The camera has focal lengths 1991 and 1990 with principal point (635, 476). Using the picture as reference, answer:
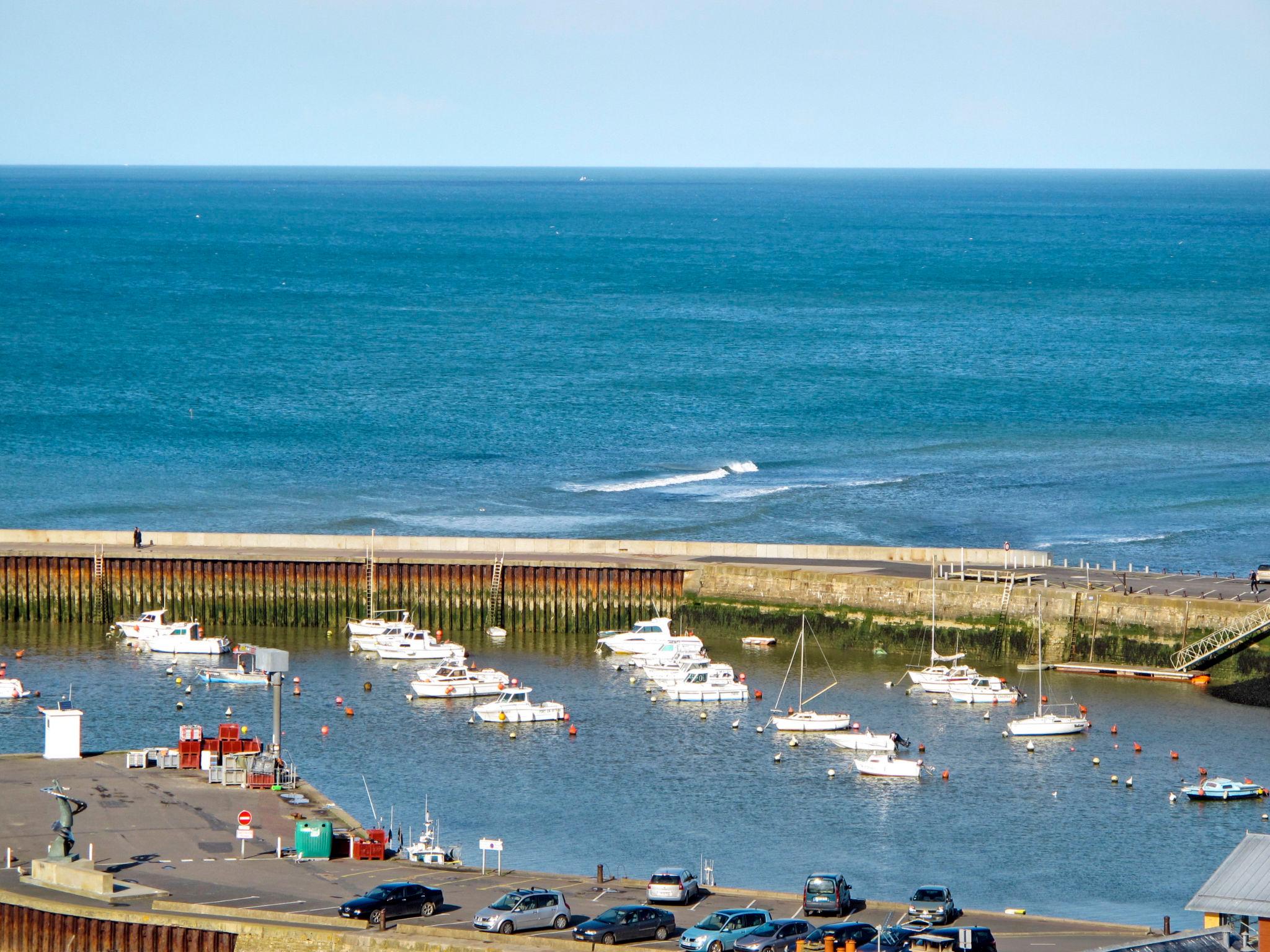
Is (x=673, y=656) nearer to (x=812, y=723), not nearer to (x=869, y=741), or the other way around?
(x=812, y=723)

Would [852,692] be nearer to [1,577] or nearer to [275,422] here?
[1,577]

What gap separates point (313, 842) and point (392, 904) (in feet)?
21.4

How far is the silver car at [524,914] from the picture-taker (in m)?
44.2

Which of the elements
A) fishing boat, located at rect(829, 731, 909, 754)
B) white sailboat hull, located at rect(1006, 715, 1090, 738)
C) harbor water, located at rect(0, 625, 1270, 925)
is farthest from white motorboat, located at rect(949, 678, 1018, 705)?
fishing boat, located at rect(829, 731, 909, 754)

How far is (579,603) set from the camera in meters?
89.4

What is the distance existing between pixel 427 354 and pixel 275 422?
36.2 metres

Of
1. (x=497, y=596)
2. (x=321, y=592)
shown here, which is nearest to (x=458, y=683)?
(x=497, y=596)

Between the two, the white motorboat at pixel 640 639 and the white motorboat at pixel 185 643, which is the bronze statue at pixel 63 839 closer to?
the white motorboat at pixel 185 643

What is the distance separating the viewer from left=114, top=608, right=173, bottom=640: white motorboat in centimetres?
8512

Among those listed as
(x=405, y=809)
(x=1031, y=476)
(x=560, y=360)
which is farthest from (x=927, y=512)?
(x=560, y=360)

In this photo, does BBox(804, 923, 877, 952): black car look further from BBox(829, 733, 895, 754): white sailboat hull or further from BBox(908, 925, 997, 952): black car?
BBox(829, 733, 895, 754): white sailboat hull

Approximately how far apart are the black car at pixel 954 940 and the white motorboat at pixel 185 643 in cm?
4740

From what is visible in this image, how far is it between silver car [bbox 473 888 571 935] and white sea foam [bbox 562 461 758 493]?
72824 millimetres

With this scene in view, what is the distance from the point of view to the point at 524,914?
44375 millimetres
